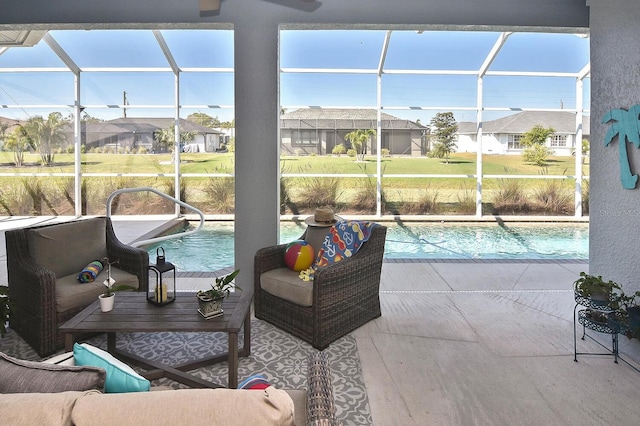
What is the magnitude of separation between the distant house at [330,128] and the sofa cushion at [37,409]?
8195 mm

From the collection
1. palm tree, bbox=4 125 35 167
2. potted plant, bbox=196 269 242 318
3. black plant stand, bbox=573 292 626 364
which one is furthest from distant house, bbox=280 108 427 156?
potted plant, bbox=196 269 242 318

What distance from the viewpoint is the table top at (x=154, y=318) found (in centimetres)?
231

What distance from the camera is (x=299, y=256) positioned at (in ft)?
11.4

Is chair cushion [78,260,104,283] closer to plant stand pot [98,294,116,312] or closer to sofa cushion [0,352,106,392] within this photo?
plant stand pot [98,294,116,312]

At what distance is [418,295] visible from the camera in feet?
14.3

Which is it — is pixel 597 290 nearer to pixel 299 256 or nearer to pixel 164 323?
pixel 299 256

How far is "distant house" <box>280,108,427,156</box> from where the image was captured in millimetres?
8883

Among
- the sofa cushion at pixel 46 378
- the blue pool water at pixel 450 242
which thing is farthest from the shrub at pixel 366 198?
the sofa cushion at pixel 46 378

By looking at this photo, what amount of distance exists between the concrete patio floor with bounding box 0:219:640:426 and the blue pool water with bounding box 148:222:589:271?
2.64 m

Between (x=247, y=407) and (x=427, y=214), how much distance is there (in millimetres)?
8628

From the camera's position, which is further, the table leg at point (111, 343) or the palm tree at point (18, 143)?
the palm tree at point (18, 143)

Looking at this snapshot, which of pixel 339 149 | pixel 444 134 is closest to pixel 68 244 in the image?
pixel 339 149

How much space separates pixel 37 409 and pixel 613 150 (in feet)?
11.9

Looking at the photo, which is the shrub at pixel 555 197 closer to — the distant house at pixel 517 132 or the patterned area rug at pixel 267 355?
the distant house at pixel 517 132
